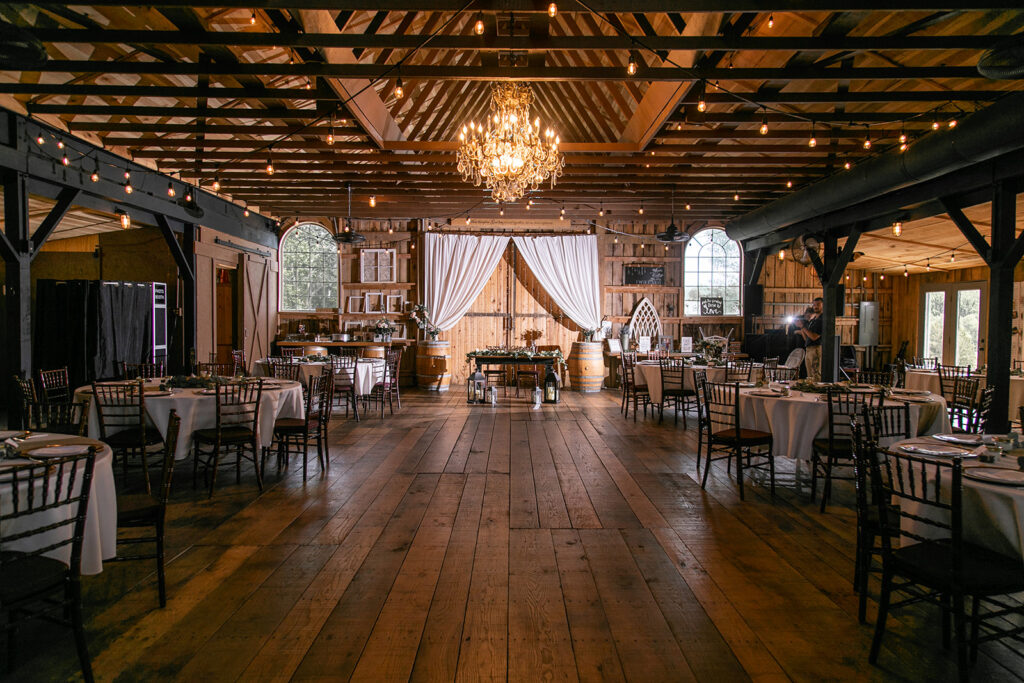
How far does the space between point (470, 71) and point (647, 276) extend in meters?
7.94

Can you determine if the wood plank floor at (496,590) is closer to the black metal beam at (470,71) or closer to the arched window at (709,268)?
the black metal beam at (470,71)

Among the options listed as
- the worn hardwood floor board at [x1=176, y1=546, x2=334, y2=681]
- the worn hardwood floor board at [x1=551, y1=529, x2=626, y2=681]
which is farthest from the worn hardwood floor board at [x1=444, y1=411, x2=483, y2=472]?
the worn hardwood floor board at [x1=176, y1=546, x2=334, y2=681]

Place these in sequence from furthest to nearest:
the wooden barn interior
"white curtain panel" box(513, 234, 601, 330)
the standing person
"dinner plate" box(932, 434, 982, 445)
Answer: "white curtain panel" box(513, 234, 601, 330) < the standing person < "dinner plate" box(932, 434, 982, 445) < the wooden barn interior

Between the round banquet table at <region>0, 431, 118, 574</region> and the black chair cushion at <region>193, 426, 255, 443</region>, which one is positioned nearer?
the round banquet table at <region>0, 431, 118, 574</region>

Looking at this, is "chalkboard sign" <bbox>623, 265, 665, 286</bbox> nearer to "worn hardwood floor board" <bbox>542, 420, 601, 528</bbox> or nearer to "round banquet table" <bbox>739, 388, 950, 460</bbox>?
"worn hardwood floor board" <bbox>542, 420, 601, 528</bbox>

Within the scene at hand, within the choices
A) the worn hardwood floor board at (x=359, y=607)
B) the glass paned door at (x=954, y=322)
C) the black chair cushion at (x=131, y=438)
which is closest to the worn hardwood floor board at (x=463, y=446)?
the worn hardwood floor board at (x=359, y=607)

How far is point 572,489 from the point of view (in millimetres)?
4723

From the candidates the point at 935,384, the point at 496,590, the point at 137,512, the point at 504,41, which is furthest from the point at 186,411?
the point at 935,384

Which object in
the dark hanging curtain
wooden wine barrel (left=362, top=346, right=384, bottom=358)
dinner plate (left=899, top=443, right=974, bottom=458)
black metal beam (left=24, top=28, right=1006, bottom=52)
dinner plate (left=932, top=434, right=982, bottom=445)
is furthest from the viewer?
wooden wine barrel (left=362, top=346, right=384, bottom=358)

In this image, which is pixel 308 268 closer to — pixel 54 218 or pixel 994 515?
pixel 54 218

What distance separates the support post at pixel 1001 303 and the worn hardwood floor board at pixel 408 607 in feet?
19.2

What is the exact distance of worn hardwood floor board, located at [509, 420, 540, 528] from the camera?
402cm

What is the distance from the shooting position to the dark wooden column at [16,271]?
5805 mm

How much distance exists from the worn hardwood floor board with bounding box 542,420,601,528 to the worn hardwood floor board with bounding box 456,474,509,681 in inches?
20.7
